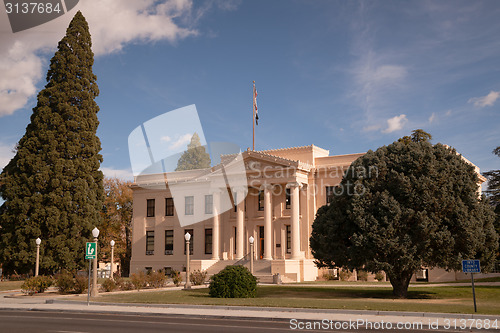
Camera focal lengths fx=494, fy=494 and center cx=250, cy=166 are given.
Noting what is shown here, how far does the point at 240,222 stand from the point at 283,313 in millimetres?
29390

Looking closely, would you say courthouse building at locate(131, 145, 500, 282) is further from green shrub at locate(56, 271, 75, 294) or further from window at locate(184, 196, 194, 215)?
green shrub at locate(56, 271, 75, 294)

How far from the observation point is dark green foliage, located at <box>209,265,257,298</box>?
977 inches

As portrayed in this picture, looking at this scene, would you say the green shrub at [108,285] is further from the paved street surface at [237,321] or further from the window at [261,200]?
the window at [261,200]

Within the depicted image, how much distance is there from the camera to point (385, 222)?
2469 cm

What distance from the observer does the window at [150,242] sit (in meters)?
55.6

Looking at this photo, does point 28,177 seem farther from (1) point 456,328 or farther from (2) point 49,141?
(1) point 456,328

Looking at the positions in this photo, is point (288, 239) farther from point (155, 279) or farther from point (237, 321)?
point (237, 321)

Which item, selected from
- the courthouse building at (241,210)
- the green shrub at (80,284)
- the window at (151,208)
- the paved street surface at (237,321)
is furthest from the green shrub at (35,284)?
the window at (151,208)

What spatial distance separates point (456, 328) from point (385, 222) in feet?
34.9

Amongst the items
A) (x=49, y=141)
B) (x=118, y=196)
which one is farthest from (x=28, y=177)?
(x=118, y=196)

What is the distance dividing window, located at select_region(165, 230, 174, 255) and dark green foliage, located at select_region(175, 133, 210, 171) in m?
24.1

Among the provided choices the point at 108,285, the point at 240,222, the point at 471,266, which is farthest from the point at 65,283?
the point at 471,266

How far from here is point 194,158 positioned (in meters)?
79.2

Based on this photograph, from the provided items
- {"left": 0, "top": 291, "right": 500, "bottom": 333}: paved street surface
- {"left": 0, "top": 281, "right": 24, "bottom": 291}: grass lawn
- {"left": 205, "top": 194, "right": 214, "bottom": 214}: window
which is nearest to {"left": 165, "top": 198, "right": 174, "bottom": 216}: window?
{"left": 205, "top": 194, "right": 214, "bottom": 214}: window
